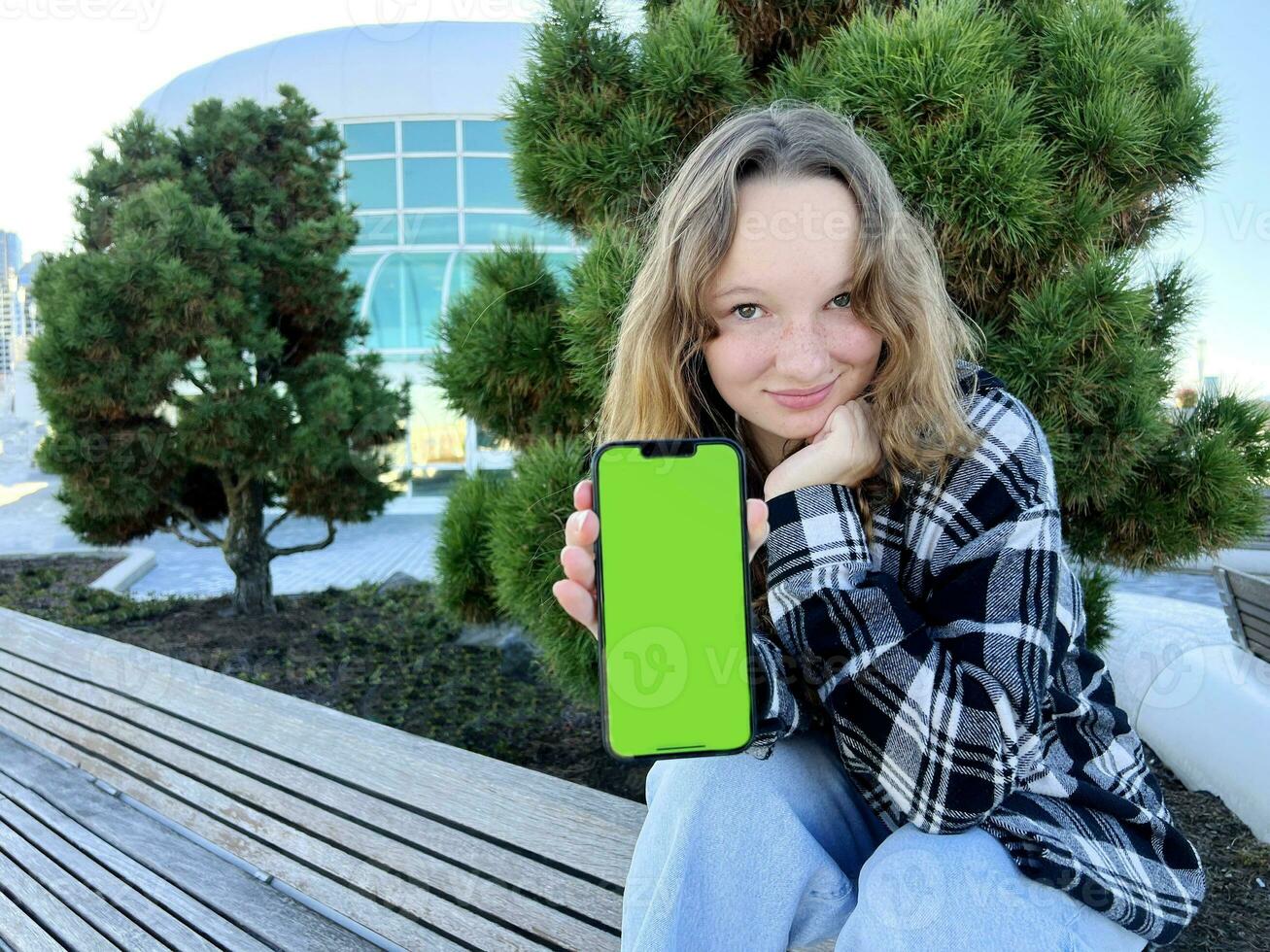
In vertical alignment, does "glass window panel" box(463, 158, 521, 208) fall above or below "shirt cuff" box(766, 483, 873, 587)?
above

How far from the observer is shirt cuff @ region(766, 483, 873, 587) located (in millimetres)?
1272

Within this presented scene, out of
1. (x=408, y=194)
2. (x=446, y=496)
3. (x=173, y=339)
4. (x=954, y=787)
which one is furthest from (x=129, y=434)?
(x=408, y=194)

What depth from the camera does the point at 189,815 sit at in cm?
252

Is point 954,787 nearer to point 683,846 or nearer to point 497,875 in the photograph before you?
point 683,846

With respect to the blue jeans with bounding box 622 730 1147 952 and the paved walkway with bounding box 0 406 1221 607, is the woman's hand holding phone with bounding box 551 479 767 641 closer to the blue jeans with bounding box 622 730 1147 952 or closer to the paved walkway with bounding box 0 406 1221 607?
the blue jeans with bounding box 622 730 1147 952

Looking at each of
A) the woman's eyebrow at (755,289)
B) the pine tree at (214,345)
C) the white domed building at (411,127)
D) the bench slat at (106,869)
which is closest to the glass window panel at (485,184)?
the white domed building at (411,127)

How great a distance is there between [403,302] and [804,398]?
13009 mm

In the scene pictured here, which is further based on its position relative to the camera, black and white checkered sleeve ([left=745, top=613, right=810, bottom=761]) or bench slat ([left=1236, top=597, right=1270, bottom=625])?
bench slat ([left=1236, top=597, right=1270, bottom=625])

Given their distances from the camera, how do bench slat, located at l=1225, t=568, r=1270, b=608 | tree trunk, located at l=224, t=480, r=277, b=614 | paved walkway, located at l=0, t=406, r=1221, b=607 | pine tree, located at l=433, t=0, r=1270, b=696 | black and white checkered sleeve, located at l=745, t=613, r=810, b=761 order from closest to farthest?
black and white checkered sleeve, located at l=745, t=613, r=810, b=761
pine tree, located at l=433, t=0, r=1270, b=696
bench slat, located at l=1225, t=568, r=1270, b=608
tree trunk, located at l=224, t=480, r=277, b=614
paved walkway, located at l=0, t=406, r=1221, b=607

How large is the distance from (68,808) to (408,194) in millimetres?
13572

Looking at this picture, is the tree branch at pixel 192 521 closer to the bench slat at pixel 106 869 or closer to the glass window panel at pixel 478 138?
A: the bench slat at pixel 106 869

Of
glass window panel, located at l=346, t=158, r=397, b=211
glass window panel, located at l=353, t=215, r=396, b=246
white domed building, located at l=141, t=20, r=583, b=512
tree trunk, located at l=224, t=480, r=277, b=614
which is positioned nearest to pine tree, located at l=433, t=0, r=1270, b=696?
tree trunk, located at l=224, t=480, r=277, b=614

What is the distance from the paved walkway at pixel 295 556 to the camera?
292 inches

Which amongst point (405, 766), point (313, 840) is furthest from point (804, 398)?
point (313, 840)
